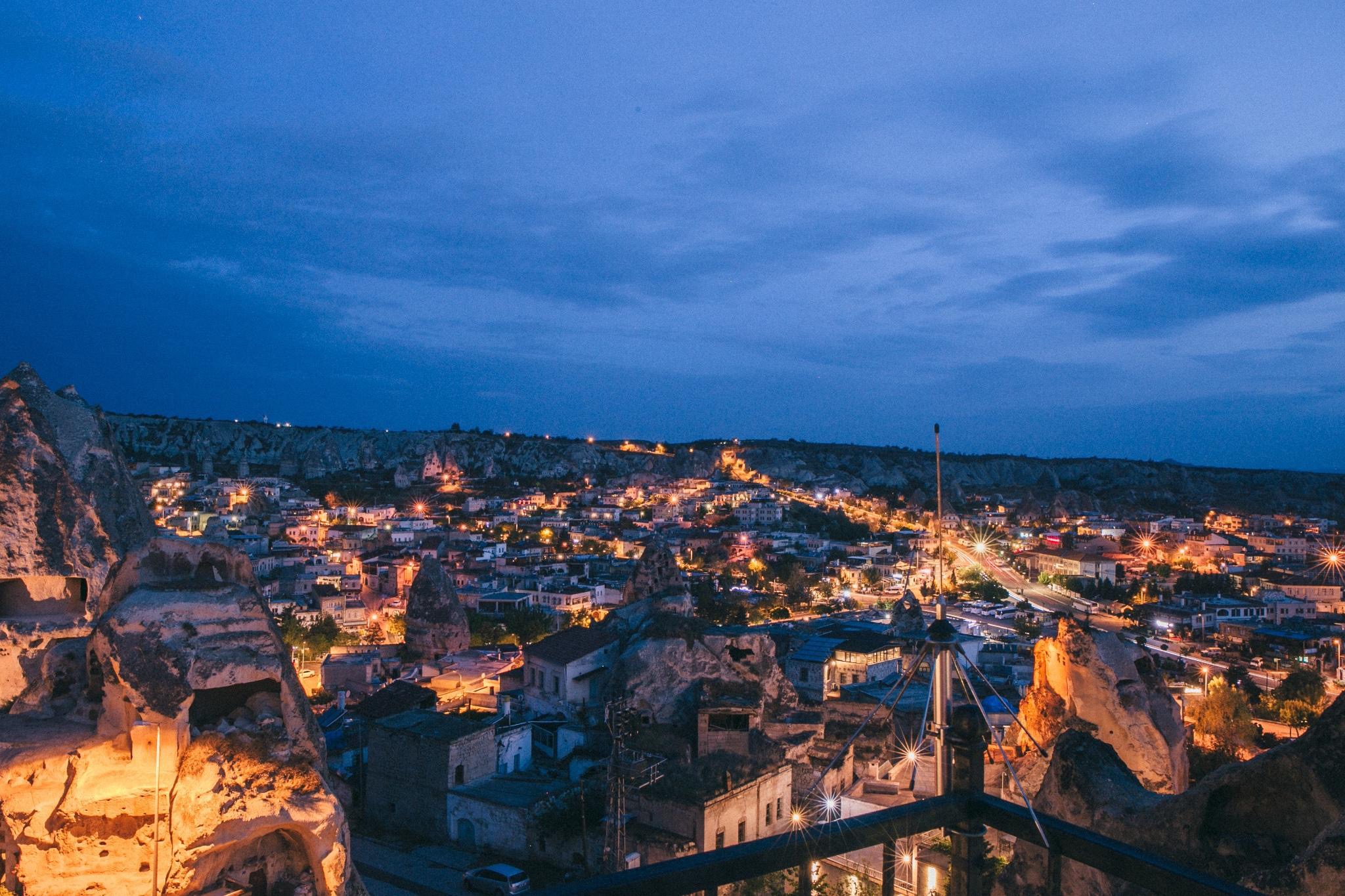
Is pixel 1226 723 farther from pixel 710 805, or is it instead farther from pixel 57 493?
pixel 57 493

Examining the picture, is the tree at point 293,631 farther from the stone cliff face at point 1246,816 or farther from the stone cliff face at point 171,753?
the stone cliff face at point 1246,816

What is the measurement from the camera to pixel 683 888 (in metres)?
1.97

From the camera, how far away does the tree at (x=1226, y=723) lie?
58.3ft

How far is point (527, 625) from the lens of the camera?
31.3m

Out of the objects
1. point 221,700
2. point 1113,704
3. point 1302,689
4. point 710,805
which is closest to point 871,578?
point 1302,689

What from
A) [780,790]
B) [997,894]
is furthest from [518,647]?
[997,894]

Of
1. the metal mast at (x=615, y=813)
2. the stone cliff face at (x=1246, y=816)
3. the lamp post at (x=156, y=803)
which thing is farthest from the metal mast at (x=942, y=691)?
the metal mast at (x=615, y=813)

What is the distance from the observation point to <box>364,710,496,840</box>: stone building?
15.2 meters

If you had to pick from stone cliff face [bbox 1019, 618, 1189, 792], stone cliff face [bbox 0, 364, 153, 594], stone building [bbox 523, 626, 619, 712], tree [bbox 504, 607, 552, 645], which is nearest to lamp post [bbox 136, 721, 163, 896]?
stone cliff face [bbox 0, 364, 153, 594]

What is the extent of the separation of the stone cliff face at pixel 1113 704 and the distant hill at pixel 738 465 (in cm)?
8199

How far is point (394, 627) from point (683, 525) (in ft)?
118

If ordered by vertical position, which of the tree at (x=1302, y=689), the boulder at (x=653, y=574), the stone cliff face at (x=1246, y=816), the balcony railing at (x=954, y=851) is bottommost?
the tree at (x=1302, y=689)

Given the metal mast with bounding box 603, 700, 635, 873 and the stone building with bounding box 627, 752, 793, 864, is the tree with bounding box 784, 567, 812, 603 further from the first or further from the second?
the metal mast with bounding box 603, 700, 635, 873

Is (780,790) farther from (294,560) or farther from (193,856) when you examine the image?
(294,560)
